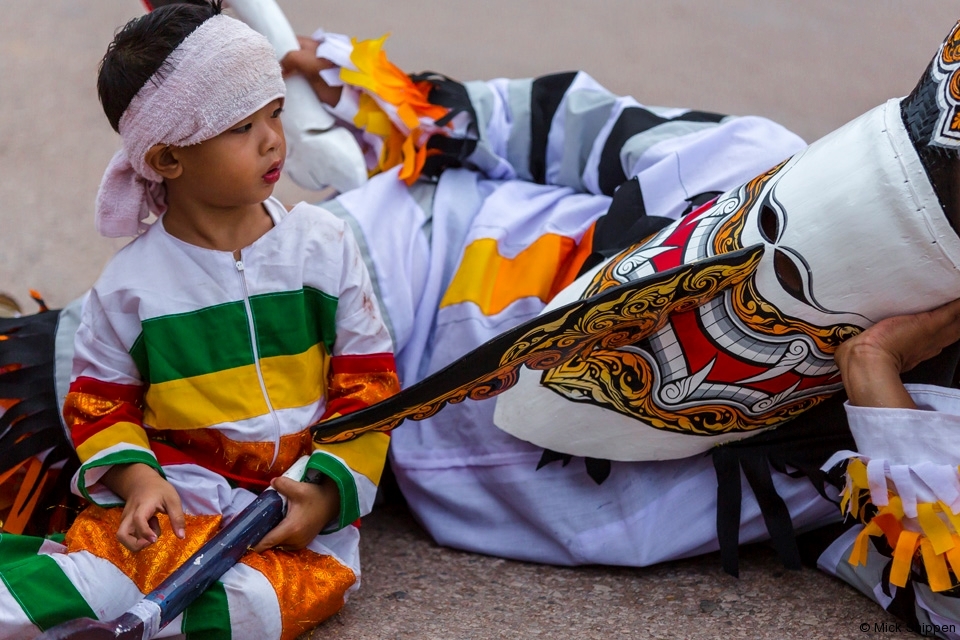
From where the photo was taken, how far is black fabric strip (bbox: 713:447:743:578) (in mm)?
1370

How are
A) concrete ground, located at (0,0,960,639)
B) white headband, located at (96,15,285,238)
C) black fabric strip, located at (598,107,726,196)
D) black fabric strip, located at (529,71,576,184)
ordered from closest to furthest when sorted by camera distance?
white headband, located at (96,15,285,238) < concrete ground, located at (0,0,960,639) < black fabric strip, located at (598,107,726,196) < black fabric strip, located at (529,71,576,184)

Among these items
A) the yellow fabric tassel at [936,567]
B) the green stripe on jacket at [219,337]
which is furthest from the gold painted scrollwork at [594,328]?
the yellow fabric tassel at [936,567]

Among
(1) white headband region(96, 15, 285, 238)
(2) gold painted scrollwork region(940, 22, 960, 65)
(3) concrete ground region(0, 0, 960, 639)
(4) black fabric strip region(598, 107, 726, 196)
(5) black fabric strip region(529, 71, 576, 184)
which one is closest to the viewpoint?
(2) gold painted scrollwork region(940, 22, 960, 65)

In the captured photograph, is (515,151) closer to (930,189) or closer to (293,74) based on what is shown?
(293,74)

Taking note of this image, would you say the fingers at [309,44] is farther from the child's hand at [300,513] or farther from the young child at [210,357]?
the child's hand at [300,513]

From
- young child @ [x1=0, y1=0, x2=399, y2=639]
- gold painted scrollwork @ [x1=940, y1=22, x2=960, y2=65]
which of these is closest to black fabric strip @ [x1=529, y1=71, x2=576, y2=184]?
young child @ [x1=0, y1=0, x2=399, y2=639]

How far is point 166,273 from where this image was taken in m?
1.29

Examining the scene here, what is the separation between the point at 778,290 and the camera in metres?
1.18

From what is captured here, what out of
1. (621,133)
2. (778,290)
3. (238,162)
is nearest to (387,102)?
(621,133)

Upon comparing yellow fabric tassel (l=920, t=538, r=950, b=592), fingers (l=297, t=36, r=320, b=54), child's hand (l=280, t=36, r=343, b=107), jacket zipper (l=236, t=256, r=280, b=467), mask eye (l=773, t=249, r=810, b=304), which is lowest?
yellow fabric tassel (l=920, t=538, r=950, b=592)

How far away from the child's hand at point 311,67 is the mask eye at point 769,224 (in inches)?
31.6

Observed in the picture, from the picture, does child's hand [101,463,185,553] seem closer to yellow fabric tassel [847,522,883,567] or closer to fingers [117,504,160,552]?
fingers [117,504,160,552]

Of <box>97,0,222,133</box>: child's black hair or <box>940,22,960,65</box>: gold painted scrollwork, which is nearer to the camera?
<box>940,22,960,65</box>: gold painted scrollwork

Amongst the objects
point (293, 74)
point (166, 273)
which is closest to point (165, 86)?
point (166, 273)
